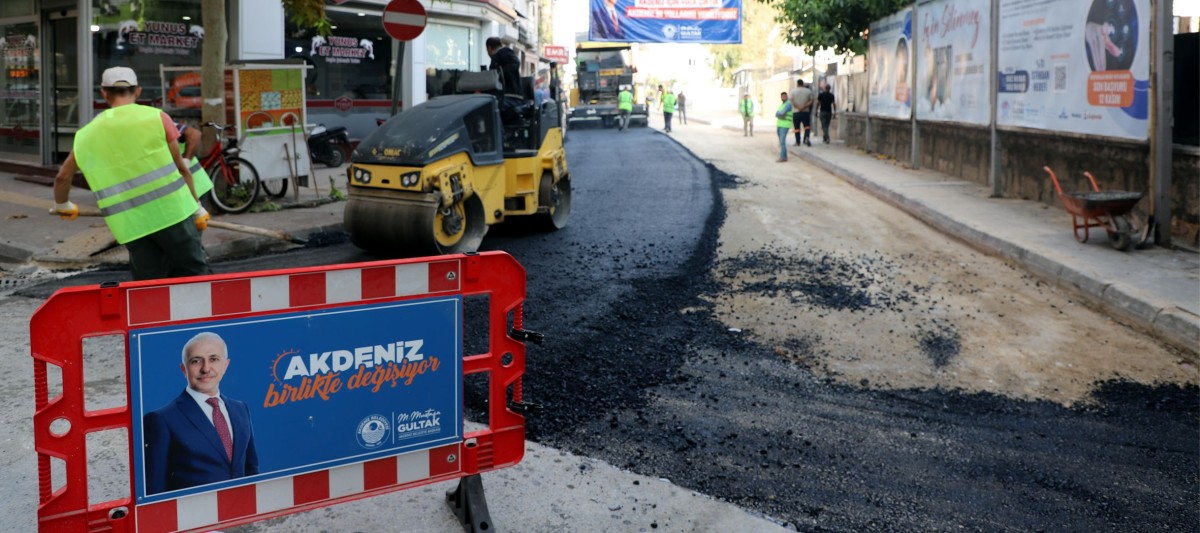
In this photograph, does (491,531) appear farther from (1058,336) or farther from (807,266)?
(807,266)

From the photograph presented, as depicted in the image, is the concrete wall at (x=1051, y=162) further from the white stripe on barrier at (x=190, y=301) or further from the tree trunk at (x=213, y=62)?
the tree trunk at (x=213, y=62)

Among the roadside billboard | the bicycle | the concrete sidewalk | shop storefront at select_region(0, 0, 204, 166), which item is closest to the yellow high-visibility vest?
the bicycle

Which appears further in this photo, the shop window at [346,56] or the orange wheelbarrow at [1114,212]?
the shop window at [346,56]

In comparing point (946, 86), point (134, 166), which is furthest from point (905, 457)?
point (946, 86)

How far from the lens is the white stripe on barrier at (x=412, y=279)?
358 cm

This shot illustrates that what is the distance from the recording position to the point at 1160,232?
389 inches

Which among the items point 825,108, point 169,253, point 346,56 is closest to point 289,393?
point 169,253

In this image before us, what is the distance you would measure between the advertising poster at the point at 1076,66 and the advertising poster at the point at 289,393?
892 cm

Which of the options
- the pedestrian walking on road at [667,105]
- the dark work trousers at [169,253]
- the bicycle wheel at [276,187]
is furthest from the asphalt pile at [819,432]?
the pedestrian walking on road at [667,105]

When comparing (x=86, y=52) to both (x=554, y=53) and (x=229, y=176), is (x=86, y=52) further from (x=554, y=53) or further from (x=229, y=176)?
(x=554, y=53)

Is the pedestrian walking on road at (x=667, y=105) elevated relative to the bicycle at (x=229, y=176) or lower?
elevated

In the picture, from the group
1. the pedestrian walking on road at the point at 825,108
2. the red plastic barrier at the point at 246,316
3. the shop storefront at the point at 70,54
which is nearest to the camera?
the red plastic barrier at the point at 246,316

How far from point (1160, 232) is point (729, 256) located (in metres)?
4.12

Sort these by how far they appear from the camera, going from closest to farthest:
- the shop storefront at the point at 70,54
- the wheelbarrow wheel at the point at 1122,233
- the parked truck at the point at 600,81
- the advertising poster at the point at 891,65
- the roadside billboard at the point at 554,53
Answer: the wheelbarrow wheel at the point at 1122,233
the shop storefront at the point at 70,54
the advertising poster at the point at 891,65
the parked truck at the point at 600,81
the roadside billboard at the point at 554,53
